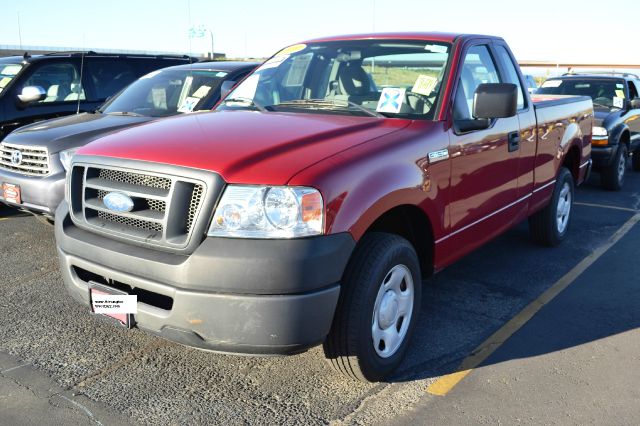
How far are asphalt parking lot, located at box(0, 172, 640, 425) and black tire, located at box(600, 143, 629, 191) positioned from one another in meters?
4.41

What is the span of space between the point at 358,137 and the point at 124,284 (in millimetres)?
1413

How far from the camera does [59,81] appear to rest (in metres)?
7.82

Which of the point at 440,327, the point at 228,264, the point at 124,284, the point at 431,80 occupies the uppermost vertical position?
the point at 431,80

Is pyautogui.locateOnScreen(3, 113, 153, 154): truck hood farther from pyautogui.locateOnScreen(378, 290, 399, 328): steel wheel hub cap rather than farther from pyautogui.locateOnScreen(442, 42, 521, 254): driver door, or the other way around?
pyautogui.locateOnScreen(378, 290, 399, 328): steel wheel hub cap

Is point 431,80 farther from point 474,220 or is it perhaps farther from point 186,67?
point 186,67

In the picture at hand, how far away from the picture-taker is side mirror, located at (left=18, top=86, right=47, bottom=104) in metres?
7.08

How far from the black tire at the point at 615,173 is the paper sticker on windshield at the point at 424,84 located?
19.8ft

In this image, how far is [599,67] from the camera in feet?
62.6

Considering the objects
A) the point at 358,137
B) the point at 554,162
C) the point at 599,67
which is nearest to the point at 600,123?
the point at 554,162

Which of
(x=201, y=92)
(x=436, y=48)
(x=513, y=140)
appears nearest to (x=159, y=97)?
(x=201, y=92)

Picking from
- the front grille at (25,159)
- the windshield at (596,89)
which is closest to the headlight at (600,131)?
the windshield at (596,89)

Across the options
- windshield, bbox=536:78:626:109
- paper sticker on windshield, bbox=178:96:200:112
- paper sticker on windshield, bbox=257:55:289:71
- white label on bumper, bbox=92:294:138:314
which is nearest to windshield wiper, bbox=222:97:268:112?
paper sticker on windshield, bbox=257:55:289:71

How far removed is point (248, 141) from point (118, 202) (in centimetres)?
72

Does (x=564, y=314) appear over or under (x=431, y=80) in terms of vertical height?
under
